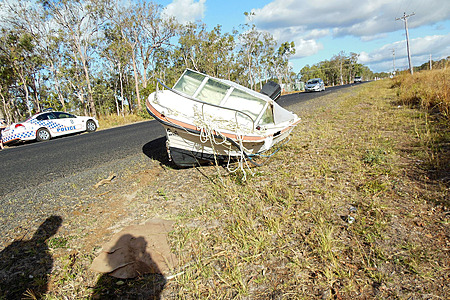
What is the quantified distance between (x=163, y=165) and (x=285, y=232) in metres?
3.82

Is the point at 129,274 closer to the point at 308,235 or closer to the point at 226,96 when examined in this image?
the point at 308,235

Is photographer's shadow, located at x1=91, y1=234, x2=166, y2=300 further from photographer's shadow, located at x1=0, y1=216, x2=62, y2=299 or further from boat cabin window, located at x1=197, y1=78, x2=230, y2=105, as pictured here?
boat cabin window, located at x1=197, y1=78, x2=230, y2=105

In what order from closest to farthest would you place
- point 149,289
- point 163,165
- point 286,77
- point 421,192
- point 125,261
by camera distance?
point 149,289 → point 125,261 → point 421,192 → point 163,165 → point 286,77

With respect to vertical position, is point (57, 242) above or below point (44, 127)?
below

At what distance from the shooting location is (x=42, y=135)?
13.2 m

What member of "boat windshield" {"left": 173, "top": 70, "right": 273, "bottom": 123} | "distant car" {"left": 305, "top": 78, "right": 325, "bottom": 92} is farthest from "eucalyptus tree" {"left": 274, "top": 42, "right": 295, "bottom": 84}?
"boat windshield" {"left": 173, "top": 70, "right": 273, "bottom": 123}

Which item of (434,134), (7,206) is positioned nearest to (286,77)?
(434,134)

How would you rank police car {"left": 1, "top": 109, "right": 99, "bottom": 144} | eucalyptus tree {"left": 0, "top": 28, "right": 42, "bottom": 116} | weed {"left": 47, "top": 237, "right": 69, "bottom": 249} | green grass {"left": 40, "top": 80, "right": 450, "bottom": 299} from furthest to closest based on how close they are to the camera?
1. eucalyptus tree {"left": 0, "top": 28, "right": 42, "bottom": 116}
2. police car {"left": 1, "top": 109, "right": 99, "bottom": 144}
3. weed {"left": 47, "top": 237, "right": 69, "bottom": 249}
4. green grass {"left": 40, "top": 80, "right": 450, "bottom": 299}

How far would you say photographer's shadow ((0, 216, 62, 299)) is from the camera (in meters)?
2.51

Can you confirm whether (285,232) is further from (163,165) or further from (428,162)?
(163,165)

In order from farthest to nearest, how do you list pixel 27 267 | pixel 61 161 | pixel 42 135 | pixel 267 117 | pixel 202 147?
pixel 42 135
pixel 61 161
pixel 267 117
pixel 202 147
pixel 27 267

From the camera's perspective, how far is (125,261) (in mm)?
2830

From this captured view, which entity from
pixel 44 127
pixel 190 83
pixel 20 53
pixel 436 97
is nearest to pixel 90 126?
pixel 44 127

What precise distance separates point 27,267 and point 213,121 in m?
3.38
